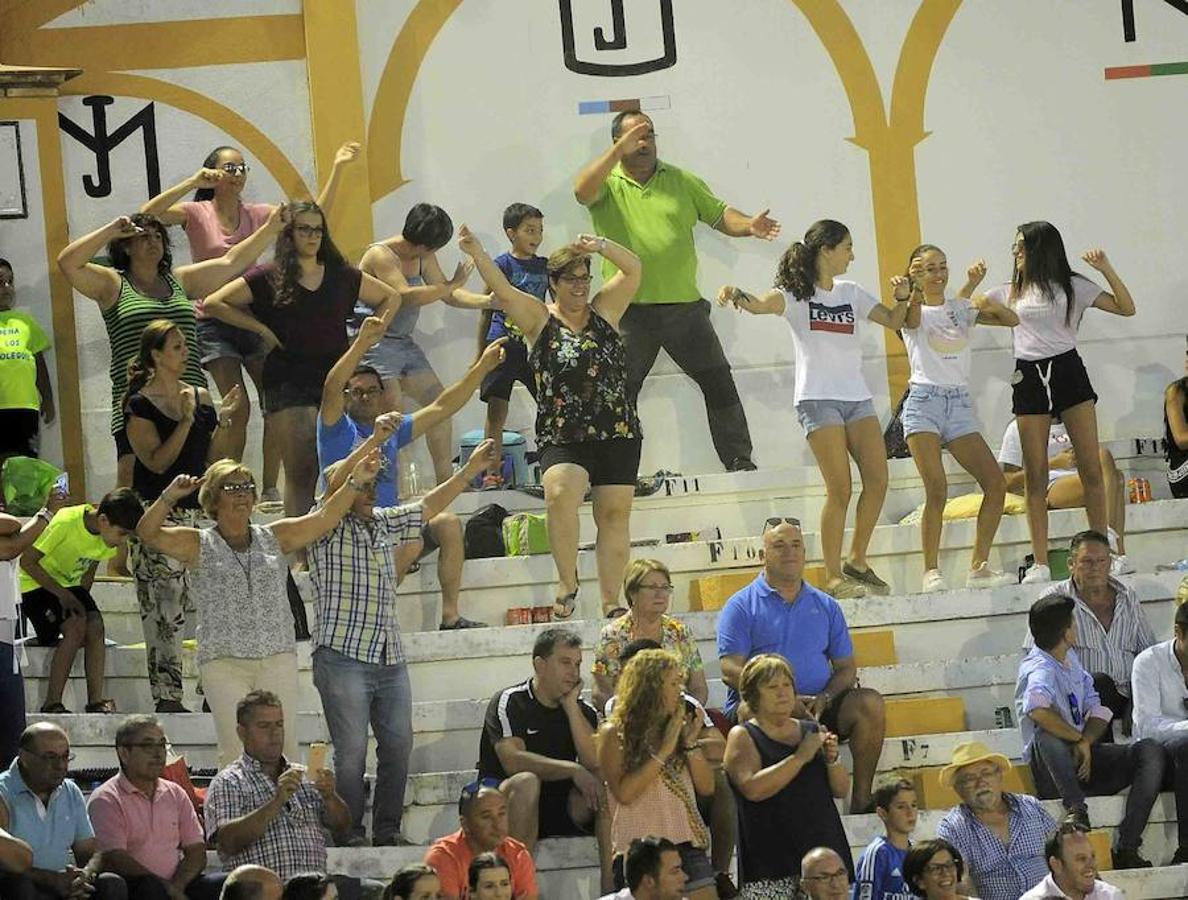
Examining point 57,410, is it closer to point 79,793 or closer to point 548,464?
point 548,464

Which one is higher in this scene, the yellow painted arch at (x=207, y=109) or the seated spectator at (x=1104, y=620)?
the yellow painted arch at (x=207, y=109)

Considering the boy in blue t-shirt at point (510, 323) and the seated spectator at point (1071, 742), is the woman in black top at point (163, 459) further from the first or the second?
the seated spectator at point (1071, 742)

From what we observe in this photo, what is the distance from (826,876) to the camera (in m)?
8.71

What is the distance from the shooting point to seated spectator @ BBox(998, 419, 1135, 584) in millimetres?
11555

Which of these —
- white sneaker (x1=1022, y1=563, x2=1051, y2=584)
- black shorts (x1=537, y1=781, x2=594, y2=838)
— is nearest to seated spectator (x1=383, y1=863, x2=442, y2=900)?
black shorts (x1=537, y1=781, x2=594, y2=838)

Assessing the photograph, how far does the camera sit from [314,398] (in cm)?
1180

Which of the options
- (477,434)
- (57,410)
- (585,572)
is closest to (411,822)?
(585,572)

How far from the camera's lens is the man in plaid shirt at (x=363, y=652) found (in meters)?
9.69

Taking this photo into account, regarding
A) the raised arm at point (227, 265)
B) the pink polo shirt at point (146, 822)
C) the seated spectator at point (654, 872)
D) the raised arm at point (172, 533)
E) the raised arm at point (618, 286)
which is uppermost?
the raised arm at point (227, 265)

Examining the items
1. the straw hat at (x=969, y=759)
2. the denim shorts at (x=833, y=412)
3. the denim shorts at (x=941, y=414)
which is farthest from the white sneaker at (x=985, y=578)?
the straw hat at (x=969, y=759)

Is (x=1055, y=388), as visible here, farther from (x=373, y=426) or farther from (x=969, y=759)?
(x=373, y=426)

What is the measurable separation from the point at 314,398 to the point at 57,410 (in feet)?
9.12

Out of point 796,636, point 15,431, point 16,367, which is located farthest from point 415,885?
point 16,367

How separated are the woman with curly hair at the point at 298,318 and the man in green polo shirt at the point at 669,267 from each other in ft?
5.99
